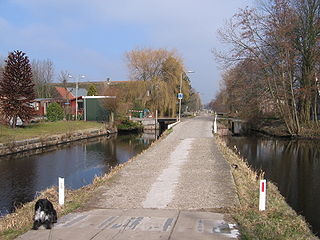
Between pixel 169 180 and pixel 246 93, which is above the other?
pixel 246 93

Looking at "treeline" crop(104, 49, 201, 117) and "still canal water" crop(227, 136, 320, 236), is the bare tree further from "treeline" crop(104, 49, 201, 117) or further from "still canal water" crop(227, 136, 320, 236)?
"still canal water" crop(227, 136, 320, 236)

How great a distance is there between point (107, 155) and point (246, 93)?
17963 mm

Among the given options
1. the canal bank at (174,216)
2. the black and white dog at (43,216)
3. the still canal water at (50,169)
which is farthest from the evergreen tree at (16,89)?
the black and white dog at (43,216)

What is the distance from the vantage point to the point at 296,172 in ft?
52.0

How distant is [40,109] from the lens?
4759 centimetres

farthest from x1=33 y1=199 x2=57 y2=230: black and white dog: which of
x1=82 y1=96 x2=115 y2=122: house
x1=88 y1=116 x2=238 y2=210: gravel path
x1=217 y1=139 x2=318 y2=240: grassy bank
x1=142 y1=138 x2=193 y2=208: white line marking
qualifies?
x1=82 y1=96 x2=115 y2=122: house

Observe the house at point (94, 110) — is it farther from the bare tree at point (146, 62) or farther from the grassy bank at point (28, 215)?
the grassy bank at point (28, 215)

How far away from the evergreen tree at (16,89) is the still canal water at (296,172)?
57.3 feet

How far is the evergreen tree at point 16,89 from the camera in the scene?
2678 centimetres

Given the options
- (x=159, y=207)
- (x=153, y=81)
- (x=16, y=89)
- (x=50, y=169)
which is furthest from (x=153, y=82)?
(x=159, y=207)

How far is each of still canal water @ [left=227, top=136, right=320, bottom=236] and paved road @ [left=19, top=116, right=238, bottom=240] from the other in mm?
2409

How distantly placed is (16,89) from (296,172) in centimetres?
2157

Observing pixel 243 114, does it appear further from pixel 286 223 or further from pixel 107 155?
pixel 286 223

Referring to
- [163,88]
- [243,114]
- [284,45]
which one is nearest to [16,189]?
[284,45]
